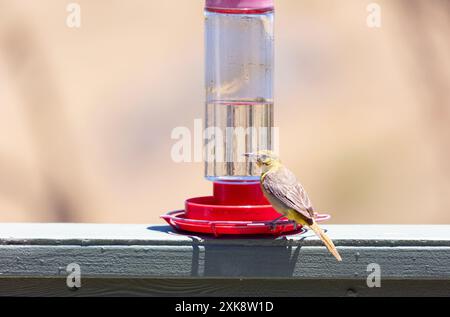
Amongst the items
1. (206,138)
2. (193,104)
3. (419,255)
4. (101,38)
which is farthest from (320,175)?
(419,255)

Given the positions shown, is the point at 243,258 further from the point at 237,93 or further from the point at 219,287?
the point at 237,93

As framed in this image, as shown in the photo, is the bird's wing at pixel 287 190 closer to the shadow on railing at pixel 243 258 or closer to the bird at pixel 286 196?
the bird at pixel 286 196

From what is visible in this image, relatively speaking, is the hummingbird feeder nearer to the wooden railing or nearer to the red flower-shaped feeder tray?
the red flower-shaped feeder tray

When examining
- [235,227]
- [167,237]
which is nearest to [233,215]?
[235,227]

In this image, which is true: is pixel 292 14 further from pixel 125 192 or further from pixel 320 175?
pixel 125 192

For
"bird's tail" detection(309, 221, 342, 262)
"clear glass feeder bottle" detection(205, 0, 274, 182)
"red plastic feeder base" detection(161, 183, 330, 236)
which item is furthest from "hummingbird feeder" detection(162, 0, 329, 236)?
"bird's tail" detection(309, 221, 342, 262)

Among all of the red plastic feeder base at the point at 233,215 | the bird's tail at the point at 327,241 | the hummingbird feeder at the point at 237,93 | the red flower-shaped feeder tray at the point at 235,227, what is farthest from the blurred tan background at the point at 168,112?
the bird's tail at the point at 327,241
